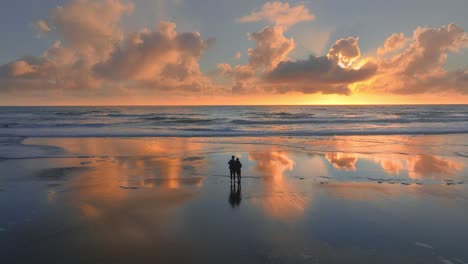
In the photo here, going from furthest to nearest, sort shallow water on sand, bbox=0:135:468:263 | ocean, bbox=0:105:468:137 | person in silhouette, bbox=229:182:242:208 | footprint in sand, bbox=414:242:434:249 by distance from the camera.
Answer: ocean, bbox=0:105:468:137 → person in silhouette, bbox=229:182:242:208 → footprint in sand, bbox=414:242:434:249 → shallow water on sand, bbox=0:135:468:263

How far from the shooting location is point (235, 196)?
38.3 ft

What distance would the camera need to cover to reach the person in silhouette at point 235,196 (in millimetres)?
10867

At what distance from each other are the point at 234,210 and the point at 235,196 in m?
1.52

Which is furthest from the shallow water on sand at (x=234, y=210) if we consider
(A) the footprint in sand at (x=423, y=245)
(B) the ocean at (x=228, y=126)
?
(B) the ocean at (x=228, y=126)

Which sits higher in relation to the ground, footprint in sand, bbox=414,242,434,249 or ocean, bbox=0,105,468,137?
ocean, bbox=0,105,468,137

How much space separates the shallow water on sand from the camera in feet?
24.7

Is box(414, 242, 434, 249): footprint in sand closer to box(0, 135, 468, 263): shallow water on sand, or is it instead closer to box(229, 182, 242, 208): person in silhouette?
box(0, 135, 468, 263): shallow water on sand

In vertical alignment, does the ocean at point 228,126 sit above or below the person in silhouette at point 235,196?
above

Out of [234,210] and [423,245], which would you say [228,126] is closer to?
[234,210]

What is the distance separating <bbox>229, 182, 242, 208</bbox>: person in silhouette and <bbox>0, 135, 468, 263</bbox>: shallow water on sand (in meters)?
0.03

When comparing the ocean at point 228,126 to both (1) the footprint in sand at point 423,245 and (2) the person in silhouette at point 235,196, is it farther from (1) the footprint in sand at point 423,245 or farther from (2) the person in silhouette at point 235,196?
(1) the footprint in sand at point 423,245

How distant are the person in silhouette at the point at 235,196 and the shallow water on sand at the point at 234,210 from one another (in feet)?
0.11

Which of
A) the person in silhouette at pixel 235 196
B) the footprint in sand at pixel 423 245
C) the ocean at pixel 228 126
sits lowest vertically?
the footprint in sand at pixel 423 245

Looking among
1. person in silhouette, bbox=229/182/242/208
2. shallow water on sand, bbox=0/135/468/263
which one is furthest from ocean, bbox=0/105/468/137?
person in silhouette, bbox=229/182/242/208
